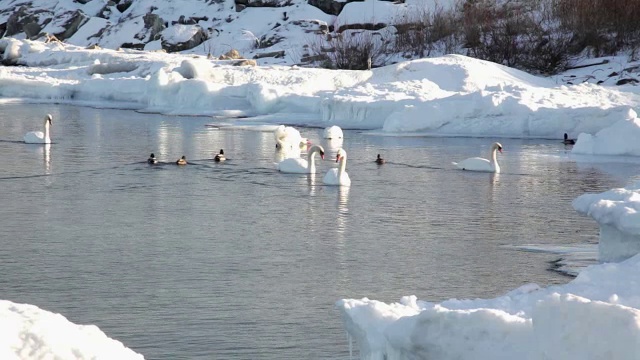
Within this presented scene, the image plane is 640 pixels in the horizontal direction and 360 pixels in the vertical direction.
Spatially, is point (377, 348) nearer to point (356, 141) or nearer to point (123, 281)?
point (123, 281)

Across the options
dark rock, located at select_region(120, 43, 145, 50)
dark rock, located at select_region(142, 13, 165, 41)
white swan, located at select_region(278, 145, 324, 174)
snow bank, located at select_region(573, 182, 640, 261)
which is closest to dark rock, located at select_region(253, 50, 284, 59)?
dark rock, located at select_region(142, 13, 165, 41)

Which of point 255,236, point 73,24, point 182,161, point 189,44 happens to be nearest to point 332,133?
point 182,161

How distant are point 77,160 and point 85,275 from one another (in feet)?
26.5

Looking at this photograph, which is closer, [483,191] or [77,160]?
[483,191]

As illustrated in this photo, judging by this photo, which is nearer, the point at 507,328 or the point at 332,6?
the point at 507,328

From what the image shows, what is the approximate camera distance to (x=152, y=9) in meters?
54.6

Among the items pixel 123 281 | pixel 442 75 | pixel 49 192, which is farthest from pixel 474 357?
pixel 442 75

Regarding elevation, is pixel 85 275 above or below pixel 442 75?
below

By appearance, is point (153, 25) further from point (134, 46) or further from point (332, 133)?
point (332, 133)

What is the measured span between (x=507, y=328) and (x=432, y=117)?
1845 cm

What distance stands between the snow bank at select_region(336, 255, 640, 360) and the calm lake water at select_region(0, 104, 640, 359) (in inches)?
46.1

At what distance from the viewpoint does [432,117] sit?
2330cm

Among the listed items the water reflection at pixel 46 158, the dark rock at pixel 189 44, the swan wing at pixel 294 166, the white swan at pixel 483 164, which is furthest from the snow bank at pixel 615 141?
the dark rock at pixel 189 44

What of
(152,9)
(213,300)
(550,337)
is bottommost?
(213,300)
